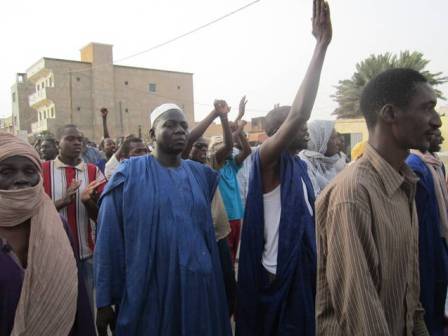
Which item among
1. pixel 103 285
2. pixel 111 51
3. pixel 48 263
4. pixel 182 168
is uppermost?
pixel 111 51

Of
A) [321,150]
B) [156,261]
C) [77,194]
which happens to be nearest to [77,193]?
[77,194]

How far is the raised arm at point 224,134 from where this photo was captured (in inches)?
148

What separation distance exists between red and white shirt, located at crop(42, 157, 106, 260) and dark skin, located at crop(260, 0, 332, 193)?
5.87 ft

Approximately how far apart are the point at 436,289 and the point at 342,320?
0.77 metres

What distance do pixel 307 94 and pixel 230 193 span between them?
2879 mm

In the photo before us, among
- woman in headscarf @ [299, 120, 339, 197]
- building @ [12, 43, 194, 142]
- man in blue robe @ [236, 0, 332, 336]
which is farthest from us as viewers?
building @ [12, 43, 194, 142]

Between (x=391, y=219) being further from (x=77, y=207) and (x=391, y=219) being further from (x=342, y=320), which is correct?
(x=77, y=207)

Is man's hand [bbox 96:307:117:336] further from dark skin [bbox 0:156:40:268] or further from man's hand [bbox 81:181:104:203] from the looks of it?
man's hand [bbox 81:181:104:203]

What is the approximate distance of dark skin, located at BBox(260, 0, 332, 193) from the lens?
6.63 ft

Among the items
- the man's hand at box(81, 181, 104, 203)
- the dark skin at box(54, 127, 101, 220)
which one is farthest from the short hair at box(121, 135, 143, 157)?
the man's hand at box(81, 181, 104, 203)

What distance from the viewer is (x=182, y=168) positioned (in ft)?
9.62

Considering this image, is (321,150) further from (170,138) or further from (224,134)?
(170,138)

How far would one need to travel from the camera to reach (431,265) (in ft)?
6.74

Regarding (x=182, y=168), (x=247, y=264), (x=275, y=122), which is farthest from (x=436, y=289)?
(x=182, y=168)
